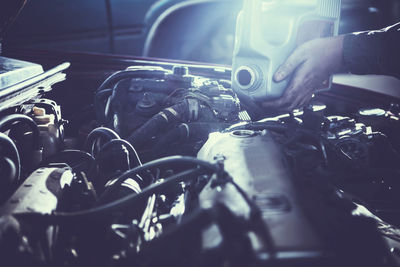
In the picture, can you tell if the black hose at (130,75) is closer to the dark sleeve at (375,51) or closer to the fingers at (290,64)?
the fingers at (290,64)

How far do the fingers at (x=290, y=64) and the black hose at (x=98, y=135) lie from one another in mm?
609

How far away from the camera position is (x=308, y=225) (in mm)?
560

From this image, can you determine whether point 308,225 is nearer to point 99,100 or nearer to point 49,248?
point 49,248

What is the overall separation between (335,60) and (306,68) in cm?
12

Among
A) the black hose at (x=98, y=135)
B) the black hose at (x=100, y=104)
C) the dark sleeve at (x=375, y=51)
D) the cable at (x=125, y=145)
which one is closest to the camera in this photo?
the cable at (x=125, y=145)

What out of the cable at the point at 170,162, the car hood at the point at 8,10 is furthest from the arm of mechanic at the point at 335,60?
the car hood at the point at 8,10

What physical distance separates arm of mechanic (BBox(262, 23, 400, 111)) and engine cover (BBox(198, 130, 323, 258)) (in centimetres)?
39

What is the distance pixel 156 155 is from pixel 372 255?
76 cm

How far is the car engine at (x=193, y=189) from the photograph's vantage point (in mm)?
551

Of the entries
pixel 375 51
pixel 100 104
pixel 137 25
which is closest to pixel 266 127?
pixel 375 51

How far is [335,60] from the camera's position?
1263mm

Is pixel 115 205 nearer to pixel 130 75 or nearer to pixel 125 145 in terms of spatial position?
pixel 125 145

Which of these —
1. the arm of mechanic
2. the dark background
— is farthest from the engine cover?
the dark background

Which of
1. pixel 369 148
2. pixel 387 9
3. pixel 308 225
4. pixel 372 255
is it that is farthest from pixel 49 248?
pixel 387 9
